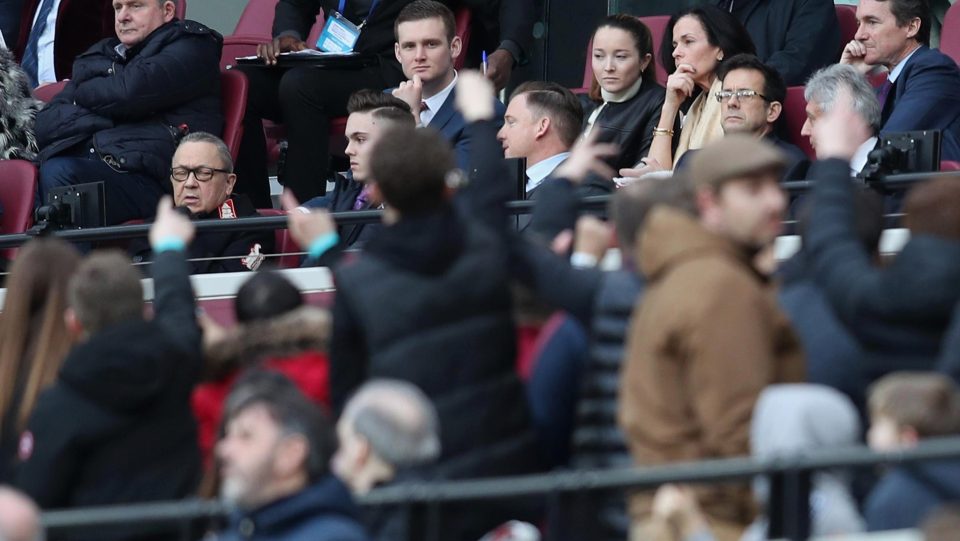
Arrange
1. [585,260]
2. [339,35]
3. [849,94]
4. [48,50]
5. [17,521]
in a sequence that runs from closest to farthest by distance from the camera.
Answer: [17,521]
[585,260]
[849,94]
[339,35]
[48,50]

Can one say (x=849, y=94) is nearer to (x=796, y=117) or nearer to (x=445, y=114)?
(x=796, y=117)

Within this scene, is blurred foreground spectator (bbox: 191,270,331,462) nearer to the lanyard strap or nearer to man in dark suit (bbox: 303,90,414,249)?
man in dark suit (bbox: 303,90,414,249)

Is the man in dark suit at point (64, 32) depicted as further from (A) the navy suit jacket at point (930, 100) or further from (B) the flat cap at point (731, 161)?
(B) the flat cap at point (731, 161)

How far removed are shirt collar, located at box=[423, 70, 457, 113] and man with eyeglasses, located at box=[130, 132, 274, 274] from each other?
871 mm

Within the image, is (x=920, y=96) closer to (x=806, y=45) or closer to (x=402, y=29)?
(x=806, y=45)

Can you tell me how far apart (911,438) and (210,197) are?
13.7 ft

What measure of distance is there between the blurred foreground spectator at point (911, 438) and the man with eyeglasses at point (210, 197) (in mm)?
3756

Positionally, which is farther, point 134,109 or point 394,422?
point 134,109

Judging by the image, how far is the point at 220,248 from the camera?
25.4 ft

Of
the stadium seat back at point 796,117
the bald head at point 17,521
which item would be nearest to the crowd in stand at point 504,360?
the bald head at point 17,521

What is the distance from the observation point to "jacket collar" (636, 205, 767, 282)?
15.0 ft

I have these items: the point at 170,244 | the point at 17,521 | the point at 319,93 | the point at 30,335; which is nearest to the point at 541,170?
the point at 319,93

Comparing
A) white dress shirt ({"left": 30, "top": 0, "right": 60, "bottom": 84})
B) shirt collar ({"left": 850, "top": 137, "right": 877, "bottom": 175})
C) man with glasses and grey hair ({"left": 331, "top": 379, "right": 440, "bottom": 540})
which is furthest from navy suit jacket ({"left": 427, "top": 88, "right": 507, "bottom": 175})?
man with glasses and grey hair ({"left": 331, "top": 379, "right": 440, "bottom": 540})

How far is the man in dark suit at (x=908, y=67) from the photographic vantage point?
771cm
